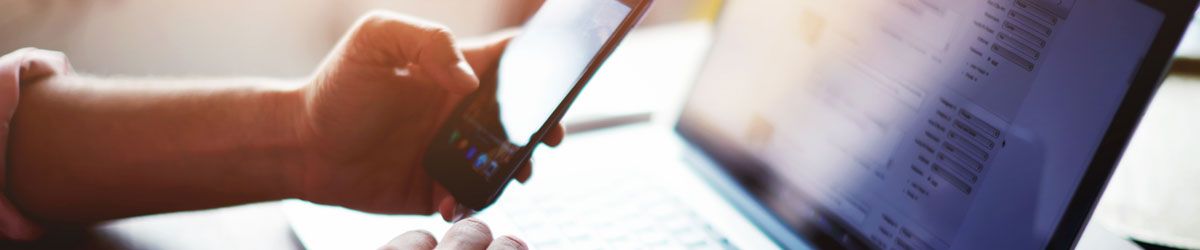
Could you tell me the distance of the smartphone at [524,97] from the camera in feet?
2.22

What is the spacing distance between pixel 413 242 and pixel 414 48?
0.52 ft

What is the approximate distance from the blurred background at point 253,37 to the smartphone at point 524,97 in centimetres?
19

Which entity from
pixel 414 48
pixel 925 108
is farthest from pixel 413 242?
pixel 925 108

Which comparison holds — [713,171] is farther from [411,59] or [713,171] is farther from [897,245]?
[411,59]

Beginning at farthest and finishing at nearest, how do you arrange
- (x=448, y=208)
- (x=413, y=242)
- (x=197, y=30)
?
1. (x=197, y=30)
2. (x=448, y=208)
3. (x=413, y=242)

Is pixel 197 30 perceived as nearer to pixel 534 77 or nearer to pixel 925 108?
pixel 534 77

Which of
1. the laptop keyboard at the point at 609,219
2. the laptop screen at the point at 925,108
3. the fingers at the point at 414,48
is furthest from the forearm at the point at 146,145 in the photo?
the laptop screen at the point at 925,108

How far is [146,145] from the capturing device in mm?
690

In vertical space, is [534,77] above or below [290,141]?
above

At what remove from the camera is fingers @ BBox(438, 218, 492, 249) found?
61cm

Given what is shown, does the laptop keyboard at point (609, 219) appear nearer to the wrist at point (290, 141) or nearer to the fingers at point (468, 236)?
the fingers at point (468, 236)

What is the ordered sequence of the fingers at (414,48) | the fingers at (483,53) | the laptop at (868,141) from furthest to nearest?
the fingers at (483,53) → the fingers at (414,48) → the laptop at (868,141)

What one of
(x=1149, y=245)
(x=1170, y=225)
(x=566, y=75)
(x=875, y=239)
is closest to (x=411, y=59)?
(x=566, y=75)

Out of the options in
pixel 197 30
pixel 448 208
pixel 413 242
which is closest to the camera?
pixel 413 242
